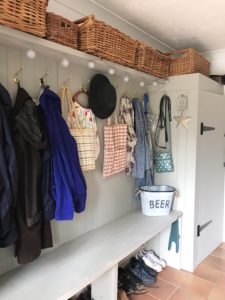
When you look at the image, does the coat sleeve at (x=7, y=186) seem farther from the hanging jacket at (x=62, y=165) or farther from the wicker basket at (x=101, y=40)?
the wicker basket at (x=101, y=40)

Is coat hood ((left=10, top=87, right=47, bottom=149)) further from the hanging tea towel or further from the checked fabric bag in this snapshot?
the hanging tea towel

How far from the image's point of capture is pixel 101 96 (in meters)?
1.93

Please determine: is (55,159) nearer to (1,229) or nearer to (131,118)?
(1,229)

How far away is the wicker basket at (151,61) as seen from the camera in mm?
1922

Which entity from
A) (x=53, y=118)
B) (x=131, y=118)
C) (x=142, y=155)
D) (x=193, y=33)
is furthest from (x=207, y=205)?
(x=53, y=118)

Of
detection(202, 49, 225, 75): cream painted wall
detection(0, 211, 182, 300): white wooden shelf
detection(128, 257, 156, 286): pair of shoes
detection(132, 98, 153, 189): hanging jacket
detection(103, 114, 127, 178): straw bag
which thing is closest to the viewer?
detection(0, 211, 182, 300): white wooden shelf

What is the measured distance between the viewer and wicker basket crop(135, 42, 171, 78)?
75.7 inches

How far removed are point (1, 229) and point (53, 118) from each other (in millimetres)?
655

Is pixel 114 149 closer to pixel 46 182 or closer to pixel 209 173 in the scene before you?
pixel 46 182

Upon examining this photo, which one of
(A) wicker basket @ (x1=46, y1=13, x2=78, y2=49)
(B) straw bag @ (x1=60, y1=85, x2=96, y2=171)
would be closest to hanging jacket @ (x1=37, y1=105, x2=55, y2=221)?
(B) straw bag @ (x1=60, y1=85, x2=96, y2=171)

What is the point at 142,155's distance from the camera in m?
2.33

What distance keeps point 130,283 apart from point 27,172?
141cm

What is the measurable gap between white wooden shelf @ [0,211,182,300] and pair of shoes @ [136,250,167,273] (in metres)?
0.47

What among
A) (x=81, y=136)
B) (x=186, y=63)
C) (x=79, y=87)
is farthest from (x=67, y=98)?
(x=186, y=63)
